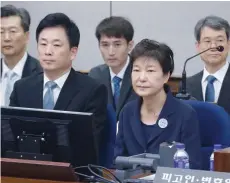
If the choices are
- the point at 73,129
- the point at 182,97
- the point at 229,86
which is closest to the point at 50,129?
the point at 73,129

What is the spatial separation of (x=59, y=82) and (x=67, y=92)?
12 centimetres

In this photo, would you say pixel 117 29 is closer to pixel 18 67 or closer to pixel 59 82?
pixel 18 67

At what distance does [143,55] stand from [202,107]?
0.41 metres

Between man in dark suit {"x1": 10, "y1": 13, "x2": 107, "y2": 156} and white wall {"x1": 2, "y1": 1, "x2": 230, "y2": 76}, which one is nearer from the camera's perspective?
man in dark suit {"x1": 10, "y1": 13, "x2": 107, "y2": 156}

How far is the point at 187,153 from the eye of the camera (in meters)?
2.96

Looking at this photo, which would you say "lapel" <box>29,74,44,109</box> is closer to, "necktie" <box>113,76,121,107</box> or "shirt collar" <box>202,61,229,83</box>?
"necktie" <box>113,76,121,107</box>

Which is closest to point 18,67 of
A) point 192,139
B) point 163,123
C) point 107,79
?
point 107,79

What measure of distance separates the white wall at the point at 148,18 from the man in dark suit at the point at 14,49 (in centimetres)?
145

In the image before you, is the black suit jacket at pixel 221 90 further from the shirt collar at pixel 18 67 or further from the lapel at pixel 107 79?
the shirt collar at pixel 18 67

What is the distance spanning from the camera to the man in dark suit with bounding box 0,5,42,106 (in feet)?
14.5

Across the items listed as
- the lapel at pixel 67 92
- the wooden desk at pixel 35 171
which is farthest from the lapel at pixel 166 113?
the wooden desk at pixel 35 171

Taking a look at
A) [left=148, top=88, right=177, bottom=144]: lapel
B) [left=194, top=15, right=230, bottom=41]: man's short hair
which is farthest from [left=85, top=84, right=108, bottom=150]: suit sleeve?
[left=194, top=15, right=230, bottom=41]: man's short hair

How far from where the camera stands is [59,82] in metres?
3.32

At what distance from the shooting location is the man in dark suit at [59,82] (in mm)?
3207
